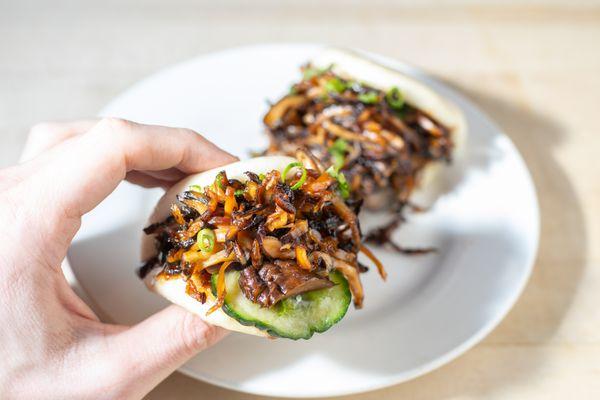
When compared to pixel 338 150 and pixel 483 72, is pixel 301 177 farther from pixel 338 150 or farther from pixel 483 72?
pixel 483 72

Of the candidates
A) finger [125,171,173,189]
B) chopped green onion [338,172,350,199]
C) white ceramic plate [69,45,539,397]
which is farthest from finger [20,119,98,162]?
chopped green onion [338,172,350,199]

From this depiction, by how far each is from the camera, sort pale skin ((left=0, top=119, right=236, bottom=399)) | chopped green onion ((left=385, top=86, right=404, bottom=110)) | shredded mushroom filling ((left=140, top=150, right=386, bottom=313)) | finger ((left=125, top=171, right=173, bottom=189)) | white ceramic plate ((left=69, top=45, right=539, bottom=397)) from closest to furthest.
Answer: pale skin ((left=0, top=119, right=236, bottom=399)), shredded mushroom filling ((left=140, top=150, right=386, bottom=313)), white ceramic plate ((left=69, top=45, right=539, bottom=397)), finger ((left=125, top=171, right=173, bottom=189)), chopped green onion ((left=385, top=86, right=404, bottom=110))

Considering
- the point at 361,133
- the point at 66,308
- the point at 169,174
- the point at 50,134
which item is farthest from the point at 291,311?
the point at 361,133

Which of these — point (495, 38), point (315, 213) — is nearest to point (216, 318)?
point (315, 213)

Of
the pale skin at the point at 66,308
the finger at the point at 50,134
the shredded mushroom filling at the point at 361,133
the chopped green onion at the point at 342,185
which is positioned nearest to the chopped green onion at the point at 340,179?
the chopped green onion at the point at 342,185

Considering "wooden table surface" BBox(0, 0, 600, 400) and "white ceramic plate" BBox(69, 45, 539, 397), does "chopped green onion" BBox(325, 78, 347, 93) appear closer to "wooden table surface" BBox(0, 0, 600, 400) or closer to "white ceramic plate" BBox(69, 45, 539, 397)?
"white ceramic plate" BBox(69, 45, 539, 397)

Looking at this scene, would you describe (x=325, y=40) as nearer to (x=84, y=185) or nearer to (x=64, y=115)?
(x=64, y=115)
